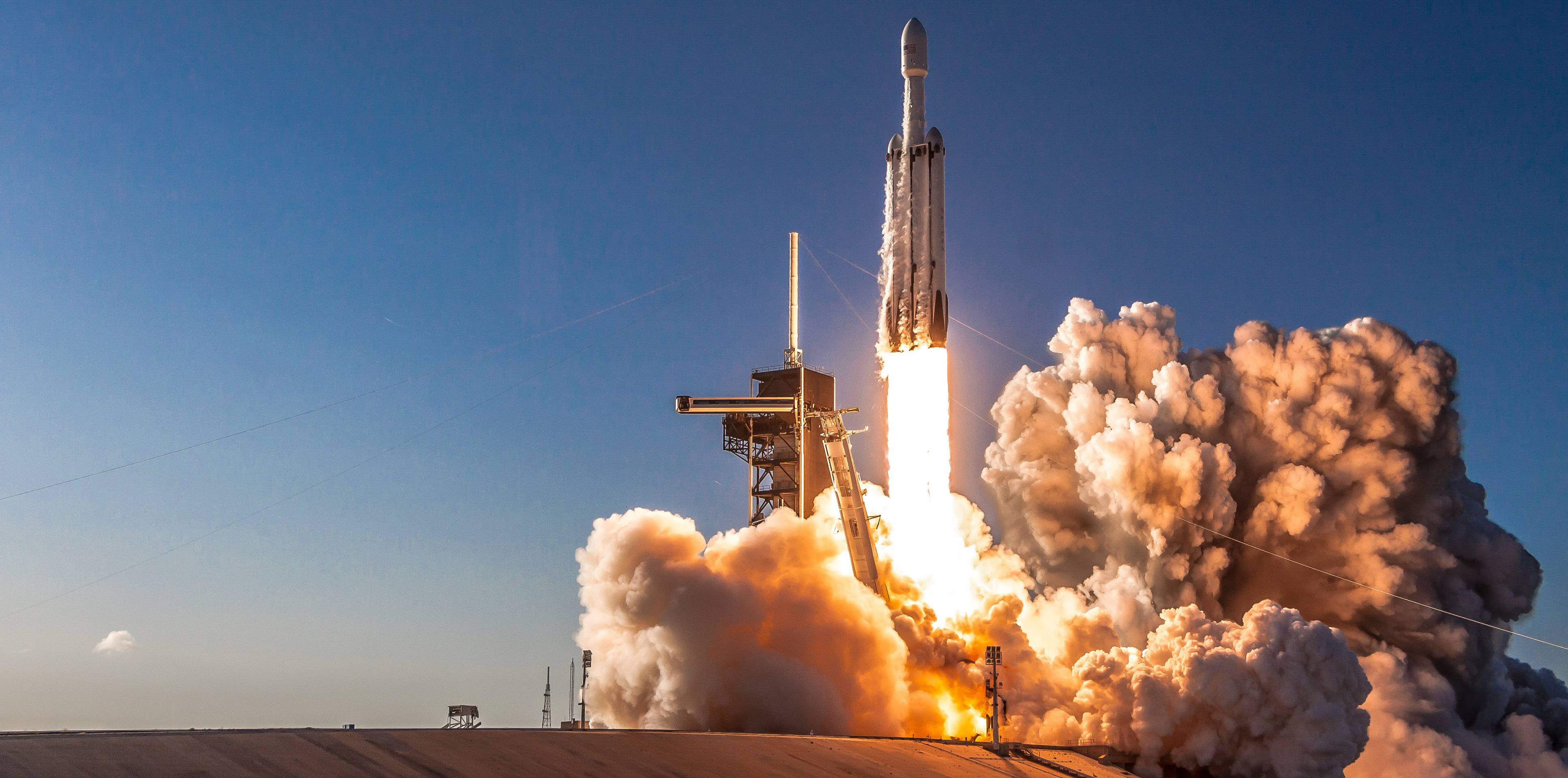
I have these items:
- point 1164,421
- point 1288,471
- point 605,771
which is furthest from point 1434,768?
point 605,771

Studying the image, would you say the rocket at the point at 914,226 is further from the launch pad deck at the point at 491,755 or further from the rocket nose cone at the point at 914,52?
the launch pad deck at the point at 491,755

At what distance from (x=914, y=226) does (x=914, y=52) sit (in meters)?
7.10

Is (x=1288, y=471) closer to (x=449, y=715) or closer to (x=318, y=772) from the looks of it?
(x=449, y=715)

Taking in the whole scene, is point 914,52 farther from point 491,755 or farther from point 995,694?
point 491,755

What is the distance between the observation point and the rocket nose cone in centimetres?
6250

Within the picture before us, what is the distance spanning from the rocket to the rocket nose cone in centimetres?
2

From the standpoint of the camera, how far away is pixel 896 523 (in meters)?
65.3

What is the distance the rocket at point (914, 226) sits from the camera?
6138 centimetres

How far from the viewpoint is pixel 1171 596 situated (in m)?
71.9

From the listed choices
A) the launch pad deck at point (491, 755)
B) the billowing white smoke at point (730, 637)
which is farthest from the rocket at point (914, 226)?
the launch pad deck at point (491, 755)

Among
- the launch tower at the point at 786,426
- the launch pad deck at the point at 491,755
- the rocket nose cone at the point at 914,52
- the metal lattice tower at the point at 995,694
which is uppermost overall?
the rocket nose cone at the point at 914,52

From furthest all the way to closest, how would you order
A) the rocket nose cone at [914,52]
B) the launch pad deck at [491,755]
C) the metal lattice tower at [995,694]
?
the rocket nose cone at [914,52], the metal lattice tower at [995,694], the launch pad deck at [491,755]

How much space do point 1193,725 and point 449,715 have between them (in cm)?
2980

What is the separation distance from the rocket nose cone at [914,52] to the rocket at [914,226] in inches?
0.9
